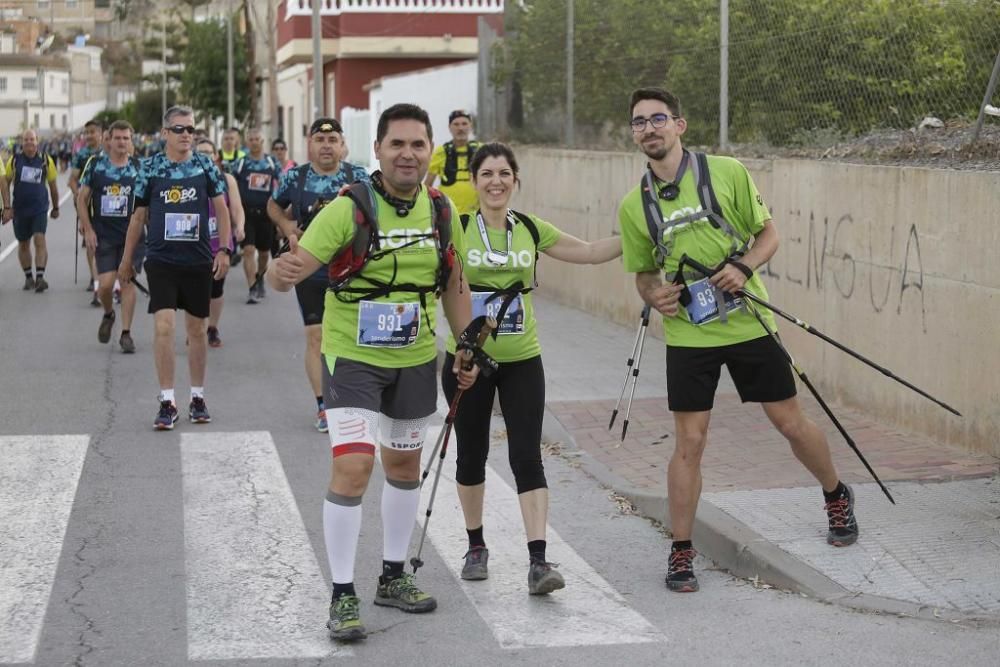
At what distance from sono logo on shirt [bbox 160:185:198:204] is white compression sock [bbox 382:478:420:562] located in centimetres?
448

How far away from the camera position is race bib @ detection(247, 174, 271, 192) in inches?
709

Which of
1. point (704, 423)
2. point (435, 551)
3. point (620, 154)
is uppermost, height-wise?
point (620, 154)

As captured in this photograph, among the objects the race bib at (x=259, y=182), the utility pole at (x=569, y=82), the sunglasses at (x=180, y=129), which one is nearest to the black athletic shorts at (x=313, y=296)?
the sunglasses at (x=180, y=129)

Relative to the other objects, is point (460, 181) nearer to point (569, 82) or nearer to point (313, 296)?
point (569, 82)

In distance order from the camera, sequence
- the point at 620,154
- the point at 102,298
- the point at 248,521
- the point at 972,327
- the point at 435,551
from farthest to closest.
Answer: the point at 620,154, the point at 102,298, the point at 972,327, the point at 248,521, the point at 435,551

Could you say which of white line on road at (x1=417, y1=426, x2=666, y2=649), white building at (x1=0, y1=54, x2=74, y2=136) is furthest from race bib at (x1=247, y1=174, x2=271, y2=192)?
white building at (x1=0, y1=54, x2=74, y2=136)

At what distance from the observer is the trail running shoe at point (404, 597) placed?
245 inches

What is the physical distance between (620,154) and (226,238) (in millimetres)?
5417

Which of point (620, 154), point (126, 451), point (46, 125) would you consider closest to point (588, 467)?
point (126, 451)

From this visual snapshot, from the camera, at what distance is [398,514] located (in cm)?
632

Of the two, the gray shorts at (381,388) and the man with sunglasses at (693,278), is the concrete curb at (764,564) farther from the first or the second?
the gray shorts at (381,388)

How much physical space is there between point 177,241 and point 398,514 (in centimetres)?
447

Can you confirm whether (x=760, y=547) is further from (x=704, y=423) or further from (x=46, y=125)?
(x=46, y=125)

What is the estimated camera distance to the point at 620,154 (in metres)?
14.9
